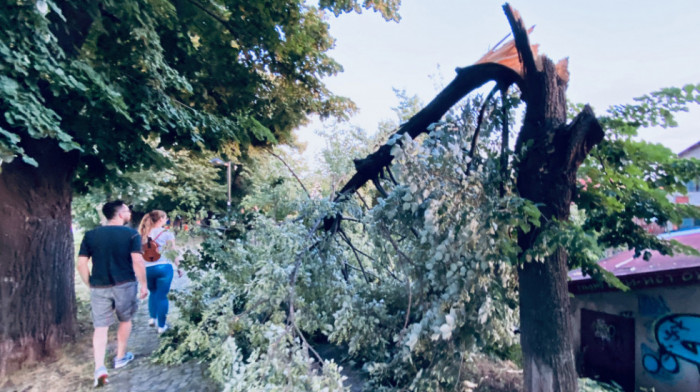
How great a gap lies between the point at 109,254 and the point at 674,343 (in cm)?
624

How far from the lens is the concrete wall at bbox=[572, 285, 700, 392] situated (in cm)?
399

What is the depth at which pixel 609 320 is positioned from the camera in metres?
4.65

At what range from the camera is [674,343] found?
410cm

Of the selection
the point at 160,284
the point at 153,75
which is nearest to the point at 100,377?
the point at 160,284

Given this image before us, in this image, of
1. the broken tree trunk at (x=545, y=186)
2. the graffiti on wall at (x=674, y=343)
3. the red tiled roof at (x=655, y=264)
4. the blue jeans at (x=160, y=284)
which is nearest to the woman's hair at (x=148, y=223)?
the blue jeans at (x=160, y=284)

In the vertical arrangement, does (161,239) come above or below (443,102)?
below

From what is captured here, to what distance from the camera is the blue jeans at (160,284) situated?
526 cm

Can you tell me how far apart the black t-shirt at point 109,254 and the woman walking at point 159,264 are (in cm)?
76

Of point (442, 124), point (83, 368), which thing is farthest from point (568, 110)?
point (83, 368)

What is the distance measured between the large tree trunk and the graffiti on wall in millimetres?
7146

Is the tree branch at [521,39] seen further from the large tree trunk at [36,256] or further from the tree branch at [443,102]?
the large tree trunk at [36,256]

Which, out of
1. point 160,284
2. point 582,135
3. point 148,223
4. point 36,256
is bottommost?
point 160,284

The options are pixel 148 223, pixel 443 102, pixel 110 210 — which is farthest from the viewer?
pixel 148 223

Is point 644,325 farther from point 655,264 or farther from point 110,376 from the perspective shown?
point 110,376
